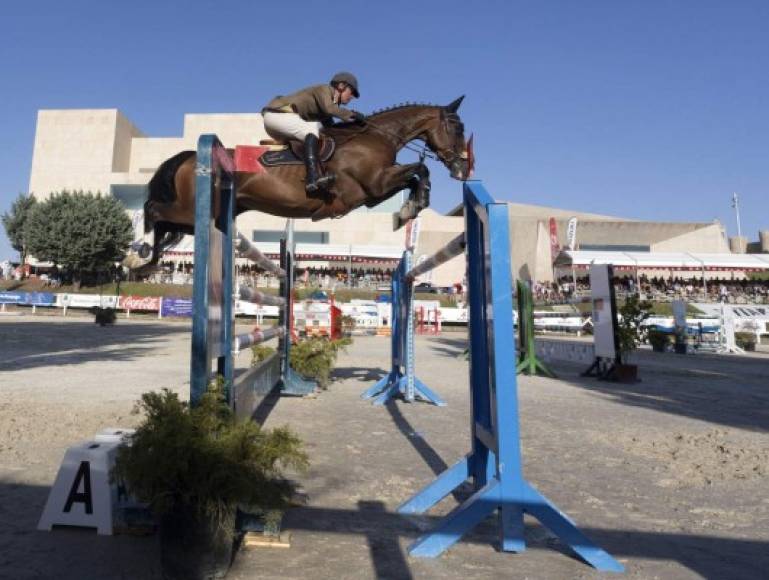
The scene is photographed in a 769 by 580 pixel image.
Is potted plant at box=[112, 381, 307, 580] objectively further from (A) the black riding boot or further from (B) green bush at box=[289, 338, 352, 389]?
(B) green bush at box=[289, 338, 352, 389]

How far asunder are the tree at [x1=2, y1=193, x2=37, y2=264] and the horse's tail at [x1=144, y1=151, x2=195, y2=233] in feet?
128

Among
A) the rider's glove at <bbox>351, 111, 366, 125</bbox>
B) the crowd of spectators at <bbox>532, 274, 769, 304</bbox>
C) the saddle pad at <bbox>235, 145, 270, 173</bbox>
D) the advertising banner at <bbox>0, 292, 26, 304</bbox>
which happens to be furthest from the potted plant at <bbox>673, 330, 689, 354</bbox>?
the advertising banner at <bbox>0, 292, 26, 304</bbox>

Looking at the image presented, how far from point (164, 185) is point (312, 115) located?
44.5 inches

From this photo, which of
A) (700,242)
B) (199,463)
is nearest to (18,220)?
(199,463)

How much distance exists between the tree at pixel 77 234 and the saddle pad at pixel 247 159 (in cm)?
3331

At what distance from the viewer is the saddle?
3.40m

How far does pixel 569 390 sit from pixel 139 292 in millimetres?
A: 26999

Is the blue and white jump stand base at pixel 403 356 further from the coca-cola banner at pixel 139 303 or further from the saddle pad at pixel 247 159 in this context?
the coca-cola banner at pixel 139 303

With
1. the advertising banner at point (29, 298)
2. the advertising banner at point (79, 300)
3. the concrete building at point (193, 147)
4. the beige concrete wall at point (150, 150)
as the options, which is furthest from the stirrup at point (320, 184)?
the beige concrete wall at point (150, 150)

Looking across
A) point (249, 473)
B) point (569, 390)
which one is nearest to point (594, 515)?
point (249, 473)

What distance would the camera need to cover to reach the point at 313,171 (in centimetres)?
339

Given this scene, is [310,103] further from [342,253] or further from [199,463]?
[342,253]

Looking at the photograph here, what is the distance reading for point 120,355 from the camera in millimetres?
9531

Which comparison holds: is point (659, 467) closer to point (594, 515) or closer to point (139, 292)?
point (594, 515)
